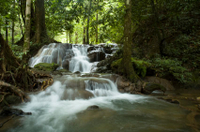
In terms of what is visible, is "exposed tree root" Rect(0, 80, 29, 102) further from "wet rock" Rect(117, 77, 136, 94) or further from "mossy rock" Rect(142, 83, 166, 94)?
"mossy rock" Rect(142, 83, 166, 94)

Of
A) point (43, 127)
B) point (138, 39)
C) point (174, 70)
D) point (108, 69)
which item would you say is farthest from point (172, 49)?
point (43, 127)

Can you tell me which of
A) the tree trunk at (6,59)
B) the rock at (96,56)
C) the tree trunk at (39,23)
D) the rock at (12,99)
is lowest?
the rock at (12,99)

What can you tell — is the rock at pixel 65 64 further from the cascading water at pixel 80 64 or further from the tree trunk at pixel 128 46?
the tree trunk at pixel 128 46

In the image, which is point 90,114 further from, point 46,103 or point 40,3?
point 40,3

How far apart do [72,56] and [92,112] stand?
9844 mm

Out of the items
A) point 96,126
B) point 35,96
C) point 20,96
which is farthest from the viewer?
point 35,96

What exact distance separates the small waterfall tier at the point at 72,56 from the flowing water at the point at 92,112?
16.7 feet

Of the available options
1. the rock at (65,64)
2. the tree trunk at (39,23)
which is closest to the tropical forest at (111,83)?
the rock at (65,64)

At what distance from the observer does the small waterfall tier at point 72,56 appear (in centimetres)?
1210

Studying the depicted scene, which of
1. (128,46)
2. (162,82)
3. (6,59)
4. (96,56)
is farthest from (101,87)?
(96,56)

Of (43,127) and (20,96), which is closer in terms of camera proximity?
(43,127)

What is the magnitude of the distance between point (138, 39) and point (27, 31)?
1012 centimetres

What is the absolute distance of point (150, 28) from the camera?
13.0 metres

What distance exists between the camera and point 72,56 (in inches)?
539
